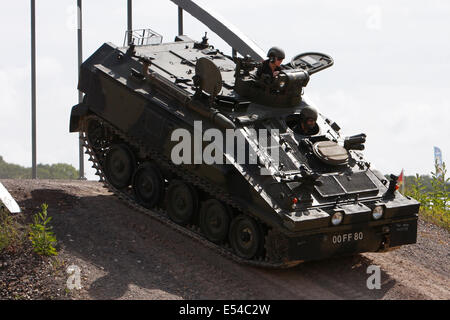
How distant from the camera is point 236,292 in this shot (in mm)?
15914

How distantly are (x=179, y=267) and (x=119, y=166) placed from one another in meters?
3.75

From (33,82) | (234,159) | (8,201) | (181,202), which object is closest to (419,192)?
(181,202)

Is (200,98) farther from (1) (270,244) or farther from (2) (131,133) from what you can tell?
(1) (270,244)

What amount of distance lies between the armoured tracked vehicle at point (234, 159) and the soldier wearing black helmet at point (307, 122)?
0.20 ft

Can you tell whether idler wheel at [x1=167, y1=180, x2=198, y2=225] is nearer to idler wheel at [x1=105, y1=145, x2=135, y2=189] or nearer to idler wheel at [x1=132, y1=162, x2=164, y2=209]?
idler wheel at [x1=132, y1=162, x2=164, y2=209]

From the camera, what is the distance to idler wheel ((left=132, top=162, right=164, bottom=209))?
18.9 m

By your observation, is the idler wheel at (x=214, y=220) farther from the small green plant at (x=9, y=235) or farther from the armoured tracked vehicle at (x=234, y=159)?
the small green plant at (x=9, y=235)

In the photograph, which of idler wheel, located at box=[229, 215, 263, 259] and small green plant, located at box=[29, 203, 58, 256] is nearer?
idler wheel, located at box=[229, 215, 263, 259]

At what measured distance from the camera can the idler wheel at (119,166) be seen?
19.6 metres

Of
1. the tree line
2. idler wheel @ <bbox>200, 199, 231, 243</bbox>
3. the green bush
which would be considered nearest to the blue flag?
the green bush

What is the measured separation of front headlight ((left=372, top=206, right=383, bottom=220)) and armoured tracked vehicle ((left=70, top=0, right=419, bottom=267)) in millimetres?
17

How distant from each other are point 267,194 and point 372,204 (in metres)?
1.93

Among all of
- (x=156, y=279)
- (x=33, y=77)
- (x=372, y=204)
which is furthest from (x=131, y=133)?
(x=33, y=77)

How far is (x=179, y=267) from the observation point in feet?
55.2
